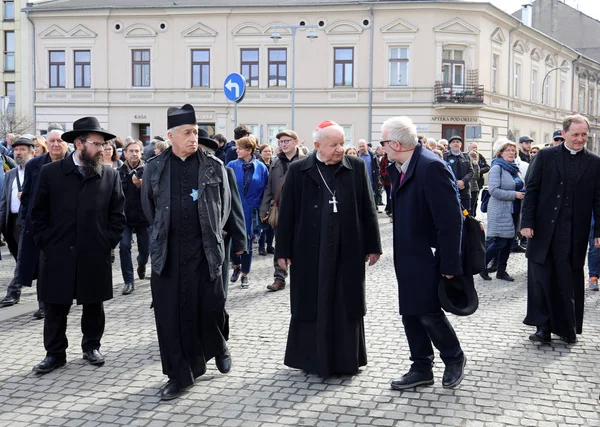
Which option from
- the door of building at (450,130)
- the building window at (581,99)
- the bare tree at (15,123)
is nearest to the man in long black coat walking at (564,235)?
the bare tree at (15,123)

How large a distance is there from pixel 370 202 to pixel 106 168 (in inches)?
91.9

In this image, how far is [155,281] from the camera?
555 cm

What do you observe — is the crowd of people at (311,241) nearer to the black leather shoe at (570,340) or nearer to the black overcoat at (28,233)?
the black leather shoe at (570,340)

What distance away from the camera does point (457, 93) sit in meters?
35.3

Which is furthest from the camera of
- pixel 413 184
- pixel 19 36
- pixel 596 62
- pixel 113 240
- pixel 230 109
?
pixel 596 62

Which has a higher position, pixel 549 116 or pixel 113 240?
pixel 549 116

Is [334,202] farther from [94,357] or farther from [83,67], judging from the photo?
[83,67]

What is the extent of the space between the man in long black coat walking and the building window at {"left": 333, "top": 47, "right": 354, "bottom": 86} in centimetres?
2944

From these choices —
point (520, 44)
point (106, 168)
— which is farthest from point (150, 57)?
point (106, 168)

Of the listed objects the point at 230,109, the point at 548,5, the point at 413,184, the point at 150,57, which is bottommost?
the point at 413,184

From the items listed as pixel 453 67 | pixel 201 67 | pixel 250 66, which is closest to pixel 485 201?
pixel 453 67

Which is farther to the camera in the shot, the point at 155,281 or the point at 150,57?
the point at 150,57

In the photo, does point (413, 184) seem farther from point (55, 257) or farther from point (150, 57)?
point (150, 57)

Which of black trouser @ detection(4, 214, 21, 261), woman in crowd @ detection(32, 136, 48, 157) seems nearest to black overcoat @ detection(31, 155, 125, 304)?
woman in crowd @ detection(32, 136, 48, 157)
